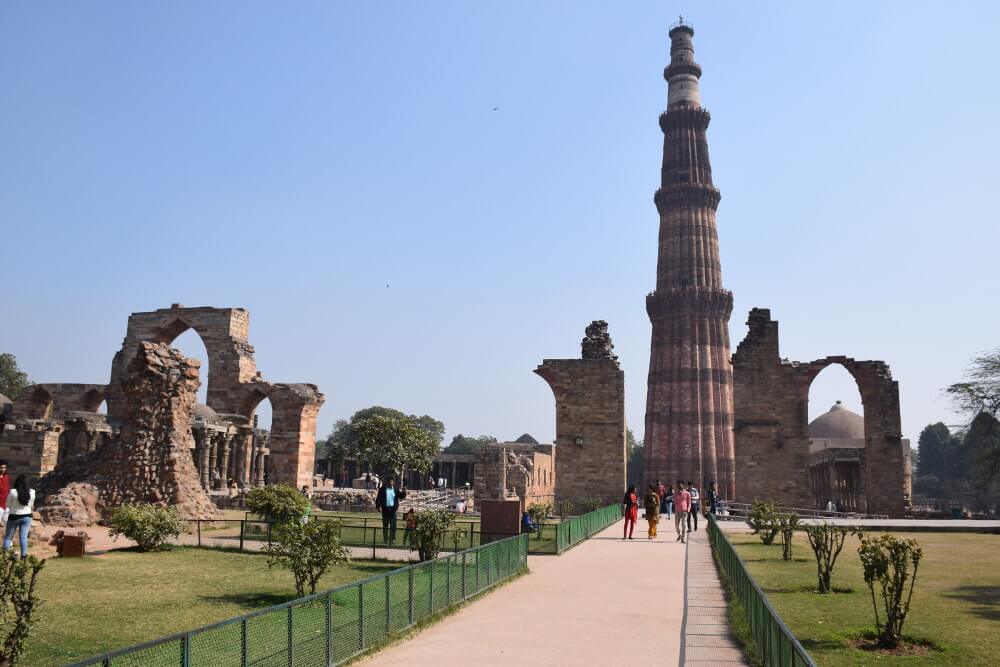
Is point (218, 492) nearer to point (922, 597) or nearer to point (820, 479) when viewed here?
point (922, 597)

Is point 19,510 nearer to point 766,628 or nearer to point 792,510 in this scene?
point 766,628

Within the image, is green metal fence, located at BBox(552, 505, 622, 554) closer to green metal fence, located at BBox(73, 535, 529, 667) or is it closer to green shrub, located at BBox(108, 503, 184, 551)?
green metal fence, located at BBox(73, 535, 529, 667)

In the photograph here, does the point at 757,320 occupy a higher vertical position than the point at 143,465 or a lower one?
higher

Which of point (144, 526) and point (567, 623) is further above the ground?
point (144, 526)

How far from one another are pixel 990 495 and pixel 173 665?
67538mm

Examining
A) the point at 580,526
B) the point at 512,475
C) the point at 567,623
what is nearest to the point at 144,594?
the point at 567,623

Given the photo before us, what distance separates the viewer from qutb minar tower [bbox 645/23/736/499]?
56.2m

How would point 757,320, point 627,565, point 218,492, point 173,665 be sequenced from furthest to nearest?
1. point 218,492
2. point 757,320
3. point 627,565
4. point 173,665

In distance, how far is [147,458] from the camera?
17.7 metres

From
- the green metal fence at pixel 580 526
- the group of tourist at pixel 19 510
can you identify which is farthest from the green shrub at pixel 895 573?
the group of tourist at pixel 19 510

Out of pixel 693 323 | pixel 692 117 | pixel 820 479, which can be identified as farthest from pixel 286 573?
pixel 692 117

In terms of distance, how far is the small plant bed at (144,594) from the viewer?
271 inches

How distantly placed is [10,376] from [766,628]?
63562 mm

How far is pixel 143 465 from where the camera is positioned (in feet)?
57.9
